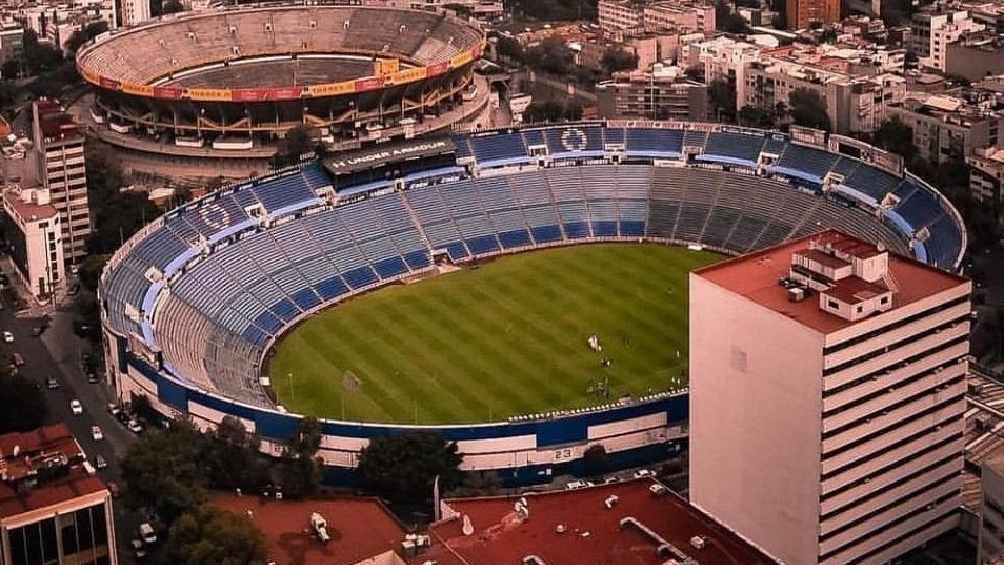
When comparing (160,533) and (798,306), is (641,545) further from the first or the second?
(160,533)

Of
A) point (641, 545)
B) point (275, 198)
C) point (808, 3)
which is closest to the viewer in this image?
point (641, 545)

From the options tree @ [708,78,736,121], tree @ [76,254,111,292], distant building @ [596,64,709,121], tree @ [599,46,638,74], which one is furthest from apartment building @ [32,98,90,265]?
tree @ [599,46,638,74]

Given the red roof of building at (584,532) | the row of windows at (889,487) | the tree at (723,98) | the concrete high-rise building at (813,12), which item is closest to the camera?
the red roof of building at (584,532)

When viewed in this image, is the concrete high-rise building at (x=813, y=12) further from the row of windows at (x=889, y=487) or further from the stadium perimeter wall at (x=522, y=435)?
the row of windows at (x=889, y=487)

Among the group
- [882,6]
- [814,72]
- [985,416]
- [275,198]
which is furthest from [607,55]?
[985,416]

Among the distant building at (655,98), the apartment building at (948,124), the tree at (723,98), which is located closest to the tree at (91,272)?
the distant building at (655,98)

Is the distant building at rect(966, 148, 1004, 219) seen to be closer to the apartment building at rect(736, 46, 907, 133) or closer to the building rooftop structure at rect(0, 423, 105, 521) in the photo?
the apartment building at rect(736, 46, 907, 133)
